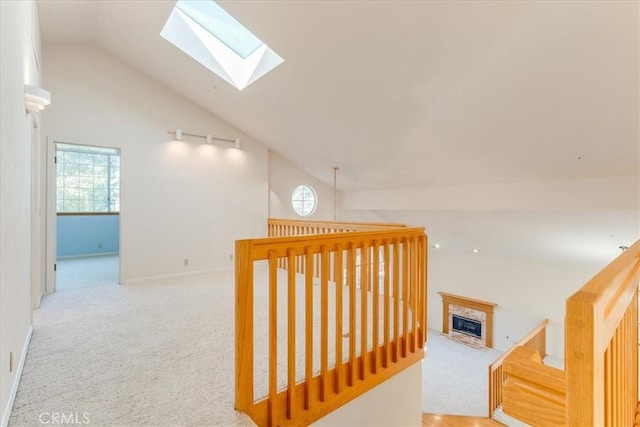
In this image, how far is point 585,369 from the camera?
2.01 ft

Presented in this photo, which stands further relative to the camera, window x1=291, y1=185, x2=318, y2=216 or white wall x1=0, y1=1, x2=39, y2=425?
window x1=291, y1=185, x2=318, y2=216

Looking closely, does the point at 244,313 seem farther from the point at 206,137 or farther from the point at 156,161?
the point at 206,137

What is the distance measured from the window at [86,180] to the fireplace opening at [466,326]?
9508mm

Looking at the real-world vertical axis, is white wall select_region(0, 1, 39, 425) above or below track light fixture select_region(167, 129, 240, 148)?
below

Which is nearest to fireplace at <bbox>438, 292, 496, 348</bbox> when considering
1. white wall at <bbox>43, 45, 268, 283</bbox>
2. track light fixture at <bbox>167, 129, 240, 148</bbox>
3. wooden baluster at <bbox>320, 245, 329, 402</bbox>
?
white wall at <bbox>43, 45, 268, 283</bbox>

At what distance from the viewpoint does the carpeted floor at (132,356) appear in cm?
165

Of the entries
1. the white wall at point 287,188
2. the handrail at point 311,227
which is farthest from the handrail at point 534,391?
the white wall at point 287,188

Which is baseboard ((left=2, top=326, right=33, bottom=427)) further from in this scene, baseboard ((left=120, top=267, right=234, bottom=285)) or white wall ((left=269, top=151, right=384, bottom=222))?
white wall ((left=269, top=151, right=384, bottom=222))

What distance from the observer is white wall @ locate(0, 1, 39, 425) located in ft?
4.76

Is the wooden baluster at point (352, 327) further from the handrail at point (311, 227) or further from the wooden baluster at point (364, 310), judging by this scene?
the handrail at point (311, 227)

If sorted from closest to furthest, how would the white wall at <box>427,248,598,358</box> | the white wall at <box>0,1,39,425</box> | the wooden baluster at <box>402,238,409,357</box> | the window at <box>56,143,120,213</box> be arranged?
1. the white wall at <box>0,1,39,425</box>
2. the wooden baluster at <box>402,238,409,357</box>
3. the window at <box>56,143,120,213</box>
4. the white wall at <box>427,248,598,358</box>

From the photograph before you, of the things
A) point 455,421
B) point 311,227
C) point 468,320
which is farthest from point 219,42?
point 468,320

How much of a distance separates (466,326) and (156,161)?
8.46 metres

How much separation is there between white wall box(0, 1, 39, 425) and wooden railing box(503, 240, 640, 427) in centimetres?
216
